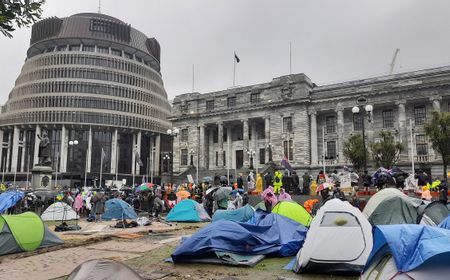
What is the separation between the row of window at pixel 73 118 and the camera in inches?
3091

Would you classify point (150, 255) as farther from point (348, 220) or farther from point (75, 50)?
point (75, 50)

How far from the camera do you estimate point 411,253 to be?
5.64 meters

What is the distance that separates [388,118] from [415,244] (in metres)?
48.6

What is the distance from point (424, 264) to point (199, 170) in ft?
179

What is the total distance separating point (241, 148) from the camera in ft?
197

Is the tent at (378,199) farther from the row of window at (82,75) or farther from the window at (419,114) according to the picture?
the row of window at (82,75)

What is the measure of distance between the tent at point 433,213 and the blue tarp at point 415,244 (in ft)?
14.7

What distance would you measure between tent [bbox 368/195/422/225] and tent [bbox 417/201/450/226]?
0.31 m

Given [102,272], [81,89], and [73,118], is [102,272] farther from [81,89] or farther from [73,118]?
[81,89]

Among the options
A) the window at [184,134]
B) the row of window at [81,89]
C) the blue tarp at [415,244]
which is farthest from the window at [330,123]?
the blue tarp at [415,244]

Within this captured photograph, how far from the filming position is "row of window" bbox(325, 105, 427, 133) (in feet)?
157

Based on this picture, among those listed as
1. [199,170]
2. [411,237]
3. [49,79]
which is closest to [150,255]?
[411,237]

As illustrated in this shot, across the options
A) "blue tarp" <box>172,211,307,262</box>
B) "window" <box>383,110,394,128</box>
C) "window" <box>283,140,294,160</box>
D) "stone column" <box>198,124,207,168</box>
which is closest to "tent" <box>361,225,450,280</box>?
"blue tarp" <box>172,211,307,262</box>

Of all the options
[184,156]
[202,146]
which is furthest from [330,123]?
[184,156]
